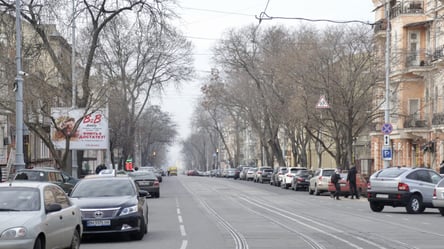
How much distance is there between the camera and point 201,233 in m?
20.1

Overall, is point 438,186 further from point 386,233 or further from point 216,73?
point 216,73

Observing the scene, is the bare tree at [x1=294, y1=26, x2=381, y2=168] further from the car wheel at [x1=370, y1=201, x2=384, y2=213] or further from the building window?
the car wheel at [x1=370, y1=201, x2=384, y2=213]

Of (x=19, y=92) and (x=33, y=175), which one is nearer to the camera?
(x=19, y=92)

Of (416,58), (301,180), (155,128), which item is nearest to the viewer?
(416,58)

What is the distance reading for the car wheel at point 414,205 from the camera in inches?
1117

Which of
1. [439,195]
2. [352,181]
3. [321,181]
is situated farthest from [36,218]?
[321,181]

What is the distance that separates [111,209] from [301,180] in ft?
122

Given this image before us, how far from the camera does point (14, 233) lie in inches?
476

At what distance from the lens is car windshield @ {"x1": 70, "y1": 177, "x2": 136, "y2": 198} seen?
19.1 m

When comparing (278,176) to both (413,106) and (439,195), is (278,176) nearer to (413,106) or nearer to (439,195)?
(413,106)

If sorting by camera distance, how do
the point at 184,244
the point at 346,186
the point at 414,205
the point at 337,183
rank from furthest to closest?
the point at 346,186
the point at 337,183
the point at 414,205
the point at 184,244

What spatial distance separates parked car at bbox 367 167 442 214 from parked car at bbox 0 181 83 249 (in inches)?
609

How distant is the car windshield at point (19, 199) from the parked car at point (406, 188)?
17057 mm

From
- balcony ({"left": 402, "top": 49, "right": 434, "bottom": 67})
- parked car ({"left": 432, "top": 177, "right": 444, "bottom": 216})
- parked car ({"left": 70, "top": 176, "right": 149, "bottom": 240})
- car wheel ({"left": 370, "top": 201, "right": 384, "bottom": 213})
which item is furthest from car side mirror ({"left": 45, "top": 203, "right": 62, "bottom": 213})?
balcony ({"left": 402, "top": 49, "right": 434, "bottom": 67})
